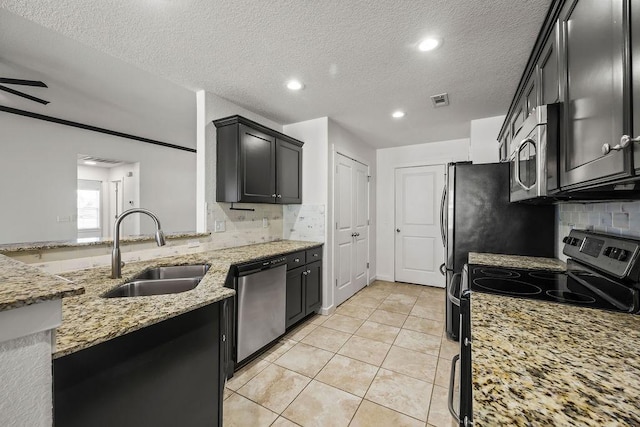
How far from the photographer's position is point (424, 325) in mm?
2854

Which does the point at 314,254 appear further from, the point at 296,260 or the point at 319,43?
the point at 319,43

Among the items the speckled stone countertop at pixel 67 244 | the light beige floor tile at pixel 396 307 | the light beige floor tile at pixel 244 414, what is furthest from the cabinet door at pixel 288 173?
the light beige floor tile at pixel 244 414

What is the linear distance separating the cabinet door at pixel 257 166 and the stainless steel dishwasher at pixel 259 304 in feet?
2.31

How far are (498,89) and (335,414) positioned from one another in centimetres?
286

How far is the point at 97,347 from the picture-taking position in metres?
0.82

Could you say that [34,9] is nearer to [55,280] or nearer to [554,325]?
[55,280]

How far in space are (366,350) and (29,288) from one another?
2.29 meters

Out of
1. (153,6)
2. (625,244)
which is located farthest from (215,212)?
(625,244)

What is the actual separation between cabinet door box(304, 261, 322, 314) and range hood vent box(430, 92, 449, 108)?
209cm

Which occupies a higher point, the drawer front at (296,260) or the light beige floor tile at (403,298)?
the drawer front at (296,260)

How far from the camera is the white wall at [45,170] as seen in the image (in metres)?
3.32

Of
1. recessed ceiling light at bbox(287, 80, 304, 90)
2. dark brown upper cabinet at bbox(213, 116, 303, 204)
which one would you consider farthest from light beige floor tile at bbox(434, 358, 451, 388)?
recessed ceiling light at bbox(287, 80, 304, 90)

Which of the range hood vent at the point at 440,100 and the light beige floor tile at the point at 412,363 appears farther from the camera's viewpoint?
the range hood vent at the point at 440,100

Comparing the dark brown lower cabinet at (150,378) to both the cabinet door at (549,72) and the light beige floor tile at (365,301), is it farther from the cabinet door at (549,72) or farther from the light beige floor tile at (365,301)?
the light beige floor tile at (365,301)
